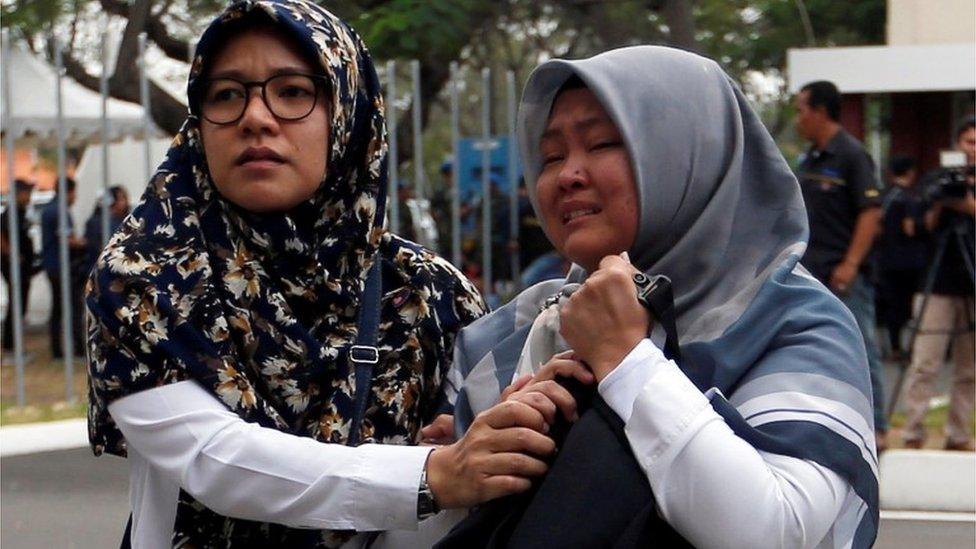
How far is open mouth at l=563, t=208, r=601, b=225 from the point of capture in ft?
7.22

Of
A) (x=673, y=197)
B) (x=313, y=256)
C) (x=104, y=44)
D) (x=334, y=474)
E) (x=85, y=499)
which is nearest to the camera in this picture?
(x=673, y=197)

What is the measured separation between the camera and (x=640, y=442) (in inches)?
78.5

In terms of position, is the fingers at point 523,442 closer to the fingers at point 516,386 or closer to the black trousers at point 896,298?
the fingers at point 516,386

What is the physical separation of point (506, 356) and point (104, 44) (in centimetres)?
895

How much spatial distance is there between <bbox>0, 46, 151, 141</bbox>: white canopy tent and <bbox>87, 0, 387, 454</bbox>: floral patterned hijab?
12.3 m

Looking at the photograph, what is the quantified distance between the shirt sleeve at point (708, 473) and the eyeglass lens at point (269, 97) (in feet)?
2.27

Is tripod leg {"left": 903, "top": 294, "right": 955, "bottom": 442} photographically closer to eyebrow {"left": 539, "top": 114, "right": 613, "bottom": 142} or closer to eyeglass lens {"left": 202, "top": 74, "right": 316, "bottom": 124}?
eyeglass lens {"left": 202, "top": 74, "right": 316, "bottom": 124}

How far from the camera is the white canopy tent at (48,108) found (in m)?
14.9

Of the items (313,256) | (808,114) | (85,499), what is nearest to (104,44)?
(85,499)

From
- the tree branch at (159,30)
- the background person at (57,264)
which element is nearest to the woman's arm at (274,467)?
the background person at (57,264)

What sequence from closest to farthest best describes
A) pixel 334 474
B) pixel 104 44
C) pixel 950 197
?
pixel 334 474, pixel 950 197, pixel 104 44

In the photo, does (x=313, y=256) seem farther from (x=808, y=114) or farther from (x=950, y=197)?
(x=950, y=197)

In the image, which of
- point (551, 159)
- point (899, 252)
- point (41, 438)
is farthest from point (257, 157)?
point (899, 252)

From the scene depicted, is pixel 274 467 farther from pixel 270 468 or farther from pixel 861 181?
pixel 861 181
